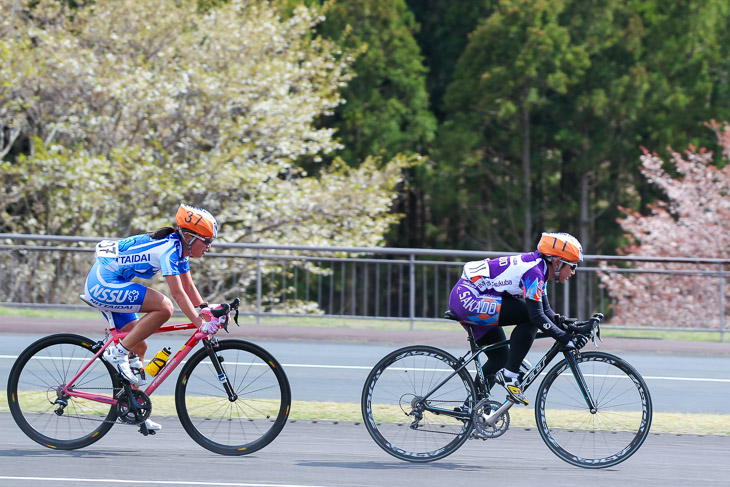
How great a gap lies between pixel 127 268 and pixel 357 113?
26.1m

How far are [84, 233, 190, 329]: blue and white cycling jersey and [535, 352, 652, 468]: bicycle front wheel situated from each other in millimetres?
2513

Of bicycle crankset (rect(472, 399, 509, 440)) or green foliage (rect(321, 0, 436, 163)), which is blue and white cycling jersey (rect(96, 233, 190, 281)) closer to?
bicycle crankset (rect(472, 399, 509, 440))

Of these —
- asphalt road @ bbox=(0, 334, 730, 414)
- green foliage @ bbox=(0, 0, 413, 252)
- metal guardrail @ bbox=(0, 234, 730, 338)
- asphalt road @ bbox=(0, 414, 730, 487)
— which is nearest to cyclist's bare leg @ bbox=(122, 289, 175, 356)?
asphalt road @ bbox=(0, 414, 730, 487)

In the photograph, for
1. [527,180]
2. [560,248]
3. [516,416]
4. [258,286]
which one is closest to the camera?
[560,248]

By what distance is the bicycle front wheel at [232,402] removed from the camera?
7.25m

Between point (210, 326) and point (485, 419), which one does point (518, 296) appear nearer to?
point (485, 419)

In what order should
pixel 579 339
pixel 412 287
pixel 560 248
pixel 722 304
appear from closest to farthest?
pixel 560 248
pixel 579 339
pixel 722 304
pixel 412 287

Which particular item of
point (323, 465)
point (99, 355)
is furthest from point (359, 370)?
point (99, 355)

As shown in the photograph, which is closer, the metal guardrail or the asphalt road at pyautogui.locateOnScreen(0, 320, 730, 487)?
the asphalt road at pyautogui.locateOnScreen(0, 320, 730, 487)

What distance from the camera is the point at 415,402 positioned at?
7371 mm

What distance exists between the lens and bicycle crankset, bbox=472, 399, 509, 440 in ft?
23.8

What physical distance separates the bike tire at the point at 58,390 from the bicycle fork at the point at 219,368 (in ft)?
2.08

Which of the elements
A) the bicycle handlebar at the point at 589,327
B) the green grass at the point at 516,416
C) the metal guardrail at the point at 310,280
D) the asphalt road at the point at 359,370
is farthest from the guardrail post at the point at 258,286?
the bicycle handlebar at the point at 589,327

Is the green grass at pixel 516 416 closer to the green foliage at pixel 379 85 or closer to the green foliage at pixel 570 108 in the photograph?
the green foliage at pixel 379 85
